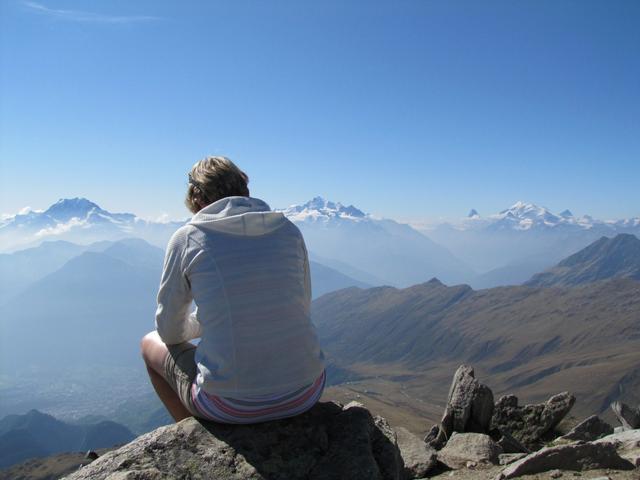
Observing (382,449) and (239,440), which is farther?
(382,449)

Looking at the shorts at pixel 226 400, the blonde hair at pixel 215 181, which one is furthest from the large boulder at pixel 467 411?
the blonde hair at pixel 215 181

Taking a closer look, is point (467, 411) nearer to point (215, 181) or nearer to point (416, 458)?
point (416, 458)

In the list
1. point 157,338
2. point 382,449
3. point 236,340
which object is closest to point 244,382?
point 236,340

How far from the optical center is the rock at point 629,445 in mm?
9034

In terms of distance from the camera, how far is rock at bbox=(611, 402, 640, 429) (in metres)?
15.9

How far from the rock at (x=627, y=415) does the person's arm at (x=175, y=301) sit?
16326 mm

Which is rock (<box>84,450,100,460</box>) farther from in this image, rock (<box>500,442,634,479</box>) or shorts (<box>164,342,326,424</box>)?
rock (<box>500,442,634,479</box>)

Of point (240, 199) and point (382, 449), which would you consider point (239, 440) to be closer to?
point (382, 449)

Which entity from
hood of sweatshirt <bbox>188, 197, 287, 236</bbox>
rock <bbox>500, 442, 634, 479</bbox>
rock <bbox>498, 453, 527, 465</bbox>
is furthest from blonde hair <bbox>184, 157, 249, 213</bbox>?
rock <bbox>498, 453, 527, 465</bbox>

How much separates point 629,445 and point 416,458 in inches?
194

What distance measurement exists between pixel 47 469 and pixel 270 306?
216315 millimetres

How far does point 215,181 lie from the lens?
253 inches

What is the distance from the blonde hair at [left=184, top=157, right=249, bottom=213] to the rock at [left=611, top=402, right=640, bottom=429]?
54.3 feet

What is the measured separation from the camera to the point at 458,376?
1611 centimetres
